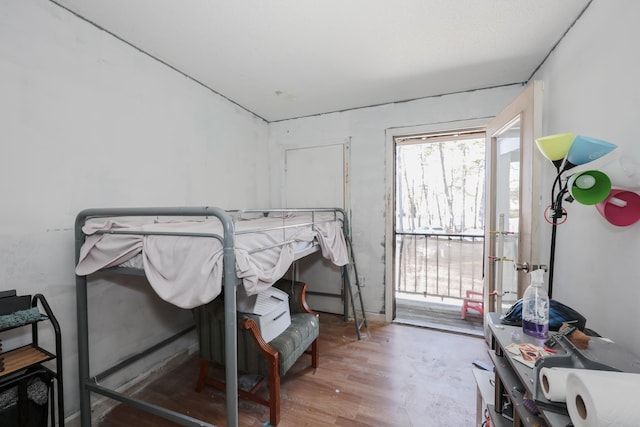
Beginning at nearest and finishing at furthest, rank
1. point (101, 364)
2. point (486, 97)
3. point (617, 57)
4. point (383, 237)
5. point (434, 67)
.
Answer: point (617, 57), point (101, 364), point (434, 67), point (486, 97), point (383, 237)

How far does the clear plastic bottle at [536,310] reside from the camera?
99cm

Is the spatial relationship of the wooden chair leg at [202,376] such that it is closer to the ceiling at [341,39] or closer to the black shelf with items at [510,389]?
the black shelf with items at [510,389]

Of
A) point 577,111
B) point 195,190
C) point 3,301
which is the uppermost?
point 577,111

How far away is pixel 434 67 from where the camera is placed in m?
2.04

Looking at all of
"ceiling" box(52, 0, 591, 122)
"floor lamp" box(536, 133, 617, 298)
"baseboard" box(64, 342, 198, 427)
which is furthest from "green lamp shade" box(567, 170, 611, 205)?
"baseboard" box(64, 342, 198, 427)

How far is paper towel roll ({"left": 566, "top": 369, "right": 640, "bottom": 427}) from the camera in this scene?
0.54 metres

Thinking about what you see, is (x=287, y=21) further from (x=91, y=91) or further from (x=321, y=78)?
(x=91, y=91)

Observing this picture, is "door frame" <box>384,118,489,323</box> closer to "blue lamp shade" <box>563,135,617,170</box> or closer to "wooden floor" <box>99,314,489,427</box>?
"wooden floor" <box>99,314,489,427</box>

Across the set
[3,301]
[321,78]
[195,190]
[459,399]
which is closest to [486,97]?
[321,78]

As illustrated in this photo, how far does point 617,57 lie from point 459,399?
1.99 m

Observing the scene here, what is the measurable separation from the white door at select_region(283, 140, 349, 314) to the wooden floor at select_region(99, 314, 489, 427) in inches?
28.0

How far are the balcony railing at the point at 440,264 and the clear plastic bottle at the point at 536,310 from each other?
2.27 m

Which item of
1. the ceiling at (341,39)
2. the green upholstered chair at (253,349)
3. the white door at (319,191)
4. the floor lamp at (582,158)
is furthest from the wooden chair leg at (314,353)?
the ceiling at (341,39)

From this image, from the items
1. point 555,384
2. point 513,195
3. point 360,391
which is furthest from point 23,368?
point 513,195
